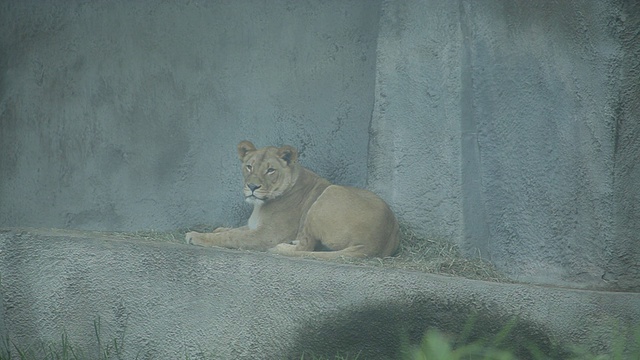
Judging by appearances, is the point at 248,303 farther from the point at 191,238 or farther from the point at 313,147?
the point at 313,147

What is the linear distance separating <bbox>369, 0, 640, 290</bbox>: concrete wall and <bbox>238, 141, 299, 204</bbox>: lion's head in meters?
0.60

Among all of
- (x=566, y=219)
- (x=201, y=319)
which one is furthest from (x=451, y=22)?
(x=201, y=319)

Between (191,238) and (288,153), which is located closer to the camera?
(191,238)

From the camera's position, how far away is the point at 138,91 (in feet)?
25.6

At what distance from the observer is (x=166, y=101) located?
25.3 feet

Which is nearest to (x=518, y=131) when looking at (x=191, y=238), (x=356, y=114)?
(x=356, y=114)

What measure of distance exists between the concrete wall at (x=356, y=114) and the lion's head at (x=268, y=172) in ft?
1.91

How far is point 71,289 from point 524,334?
8.18 ft

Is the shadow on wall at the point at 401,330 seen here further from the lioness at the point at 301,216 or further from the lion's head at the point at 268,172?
the lion's head at the point at 268,172

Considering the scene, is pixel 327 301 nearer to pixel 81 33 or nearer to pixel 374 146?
pixel 374 146

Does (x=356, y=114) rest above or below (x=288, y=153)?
above

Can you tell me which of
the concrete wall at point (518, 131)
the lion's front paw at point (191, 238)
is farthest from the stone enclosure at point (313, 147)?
the lion's front paw at point (191, 238)

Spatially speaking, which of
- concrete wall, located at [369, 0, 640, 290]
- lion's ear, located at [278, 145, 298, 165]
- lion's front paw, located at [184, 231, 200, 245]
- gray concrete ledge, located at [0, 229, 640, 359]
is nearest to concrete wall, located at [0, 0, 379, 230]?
lion's ear, located at [278, 145, 298, 165]

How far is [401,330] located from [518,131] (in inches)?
70.9
